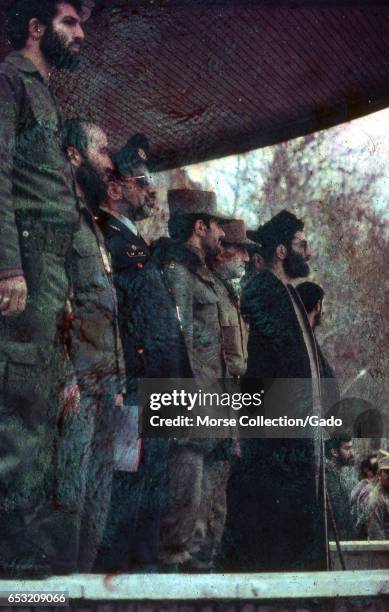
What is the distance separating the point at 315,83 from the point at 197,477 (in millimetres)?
1960

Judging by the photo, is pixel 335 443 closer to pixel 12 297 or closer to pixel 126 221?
pixel 126 221

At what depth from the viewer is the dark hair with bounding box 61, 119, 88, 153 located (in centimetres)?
390

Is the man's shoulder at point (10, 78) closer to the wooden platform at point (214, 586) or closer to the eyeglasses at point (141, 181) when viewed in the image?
the eyeglasses at point (141, 181)

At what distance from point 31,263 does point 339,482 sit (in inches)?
67.2

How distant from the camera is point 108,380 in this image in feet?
12.4

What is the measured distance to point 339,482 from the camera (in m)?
3.95

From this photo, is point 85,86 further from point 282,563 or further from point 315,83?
point 282,563

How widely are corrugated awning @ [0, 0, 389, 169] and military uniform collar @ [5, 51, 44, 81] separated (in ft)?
0.39

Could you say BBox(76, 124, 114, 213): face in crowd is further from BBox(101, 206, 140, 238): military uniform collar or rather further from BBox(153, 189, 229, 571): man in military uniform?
BBox(153, 189, 229, 571): man in military uniform

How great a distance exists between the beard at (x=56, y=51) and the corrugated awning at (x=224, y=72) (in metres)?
0.06

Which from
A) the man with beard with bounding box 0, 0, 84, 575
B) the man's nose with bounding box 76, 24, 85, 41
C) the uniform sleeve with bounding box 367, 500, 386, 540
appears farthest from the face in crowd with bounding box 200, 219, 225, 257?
the uniform sleeve with bounding box 367, 500, 386, 540

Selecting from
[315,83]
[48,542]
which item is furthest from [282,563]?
[315,83]

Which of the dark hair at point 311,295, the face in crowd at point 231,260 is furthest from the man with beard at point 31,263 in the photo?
the dark hair at point 311,295

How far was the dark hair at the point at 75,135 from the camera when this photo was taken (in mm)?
3896
